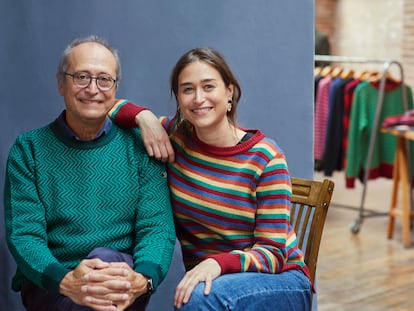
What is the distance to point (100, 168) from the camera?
2.02 m

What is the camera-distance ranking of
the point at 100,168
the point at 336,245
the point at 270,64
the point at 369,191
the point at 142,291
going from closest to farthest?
1. the point at 142,291
2. the point at 100,168
3. the point at 270,64
4. the point at 336,245
5. the point at 369,191

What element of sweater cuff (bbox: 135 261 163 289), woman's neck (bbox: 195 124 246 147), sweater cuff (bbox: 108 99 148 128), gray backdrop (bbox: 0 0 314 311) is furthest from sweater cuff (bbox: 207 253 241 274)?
gray backdrop (bbox: 0 0 314 311)

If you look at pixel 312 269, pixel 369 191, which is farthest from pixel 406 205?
pixel 312 269

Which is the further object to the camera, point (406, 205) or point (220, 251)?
point (406, 205)

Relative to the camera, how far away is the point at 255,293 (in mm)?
1842

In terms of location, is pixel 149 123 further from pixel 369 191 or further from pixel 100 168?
pixel 369 191

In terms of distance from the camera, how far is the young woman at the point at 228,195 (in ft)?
6.23

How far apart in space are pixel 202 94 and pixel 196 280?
→ 51cm

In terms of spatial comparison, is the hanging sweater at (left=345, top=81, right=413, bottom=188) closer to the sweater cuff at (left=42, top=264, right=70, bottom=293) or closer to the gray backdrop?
the gray backdrop

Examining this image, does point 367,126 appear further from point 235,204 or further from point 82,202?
point 82,202

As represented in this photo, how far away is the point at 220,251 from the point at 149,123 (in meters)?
0.42

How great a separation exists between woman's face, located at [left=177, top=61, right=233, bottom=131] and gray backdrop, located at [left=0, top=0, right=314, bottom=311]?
51 cm

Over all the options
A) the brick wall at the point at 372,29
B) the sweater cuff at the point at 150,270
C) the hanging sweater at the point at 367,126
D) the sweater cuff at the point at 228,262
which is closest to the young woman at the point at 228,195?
the sweater cuff at the point at 228,262

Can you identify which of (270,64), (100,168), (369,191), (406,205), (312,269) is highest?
(270,64)
